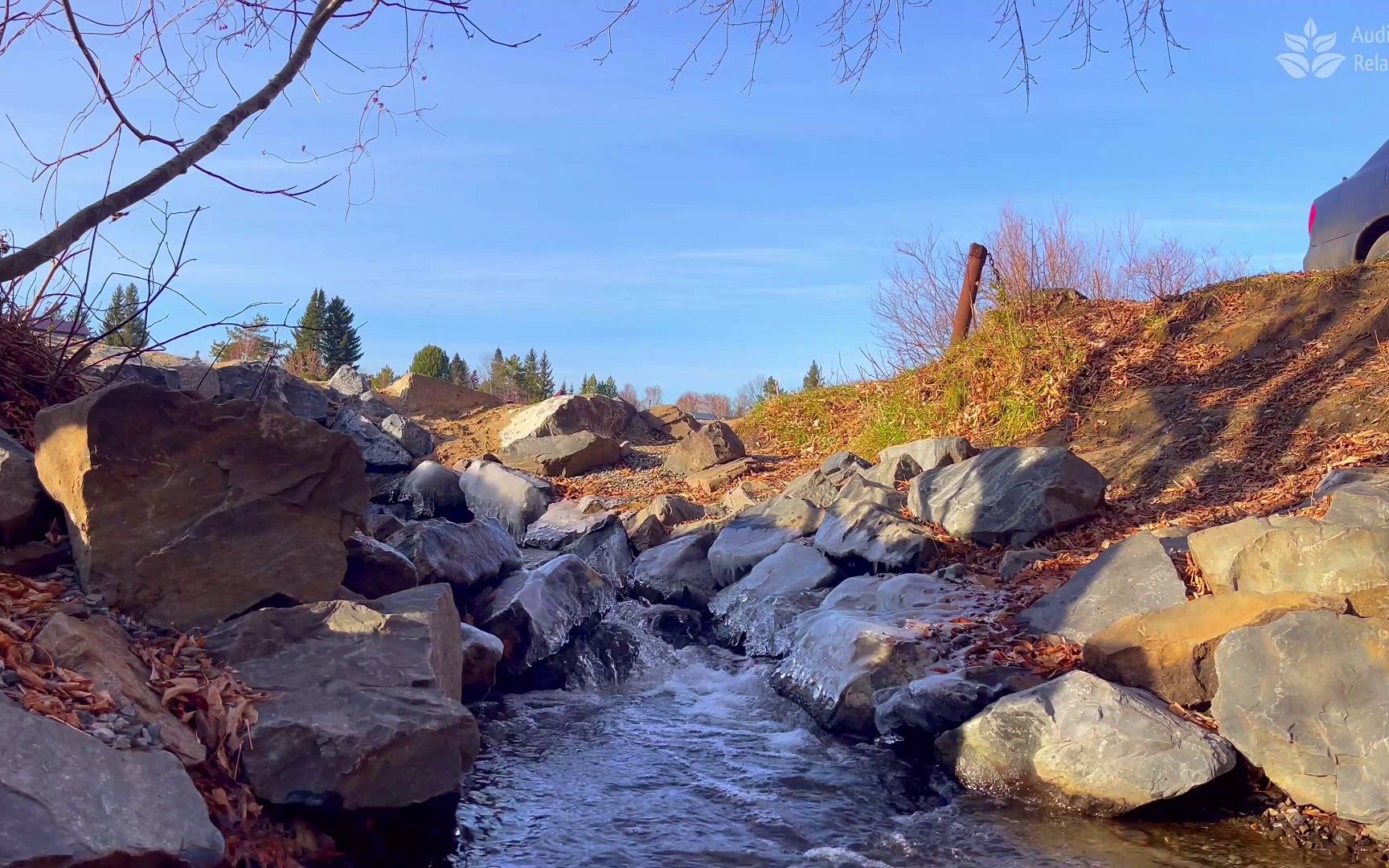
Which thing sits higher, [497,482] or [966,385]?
[966,385]

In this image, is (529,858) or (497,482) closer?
(529,858)

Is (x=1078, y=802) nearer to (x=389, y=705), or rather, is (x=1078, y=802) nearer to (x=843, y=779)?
(x=843, y=779)

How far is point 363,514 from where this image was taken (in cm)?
501

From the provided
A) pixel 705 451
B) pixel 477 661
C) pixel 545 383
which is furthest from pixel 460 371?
pixel 477 661

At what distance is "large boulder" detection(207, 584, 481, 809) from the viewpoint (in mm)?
3711

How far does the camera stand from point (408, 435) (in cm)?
1470

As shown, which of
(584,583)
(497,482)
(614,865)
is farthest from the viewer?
(497,482)

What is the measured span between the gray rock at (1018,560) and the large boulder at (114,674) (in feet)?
17.0

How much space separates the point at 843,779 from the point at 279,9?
13.8ft

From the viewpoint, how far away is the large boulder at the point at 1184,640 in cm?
478

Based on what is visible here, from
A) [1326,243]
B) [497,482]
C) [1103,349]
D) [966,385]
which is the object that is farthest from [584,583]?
[1326,243]

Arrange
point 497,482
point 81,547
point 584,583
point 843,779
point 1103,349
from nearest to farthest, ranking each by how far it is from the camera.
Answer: point 81,547 → point 843,779 → point 584,583 → point 1103,349 → point 497,482

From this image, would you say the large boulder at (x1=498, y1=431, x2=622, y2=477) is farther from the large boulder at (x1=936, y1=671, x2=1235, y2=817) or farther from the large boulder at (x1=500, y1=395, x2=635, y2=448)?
the large boulder at (x1=936, y1=671, x2=1235, y2=817)

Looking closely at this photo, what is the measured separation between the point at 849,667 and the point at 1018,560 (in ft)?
6.58
